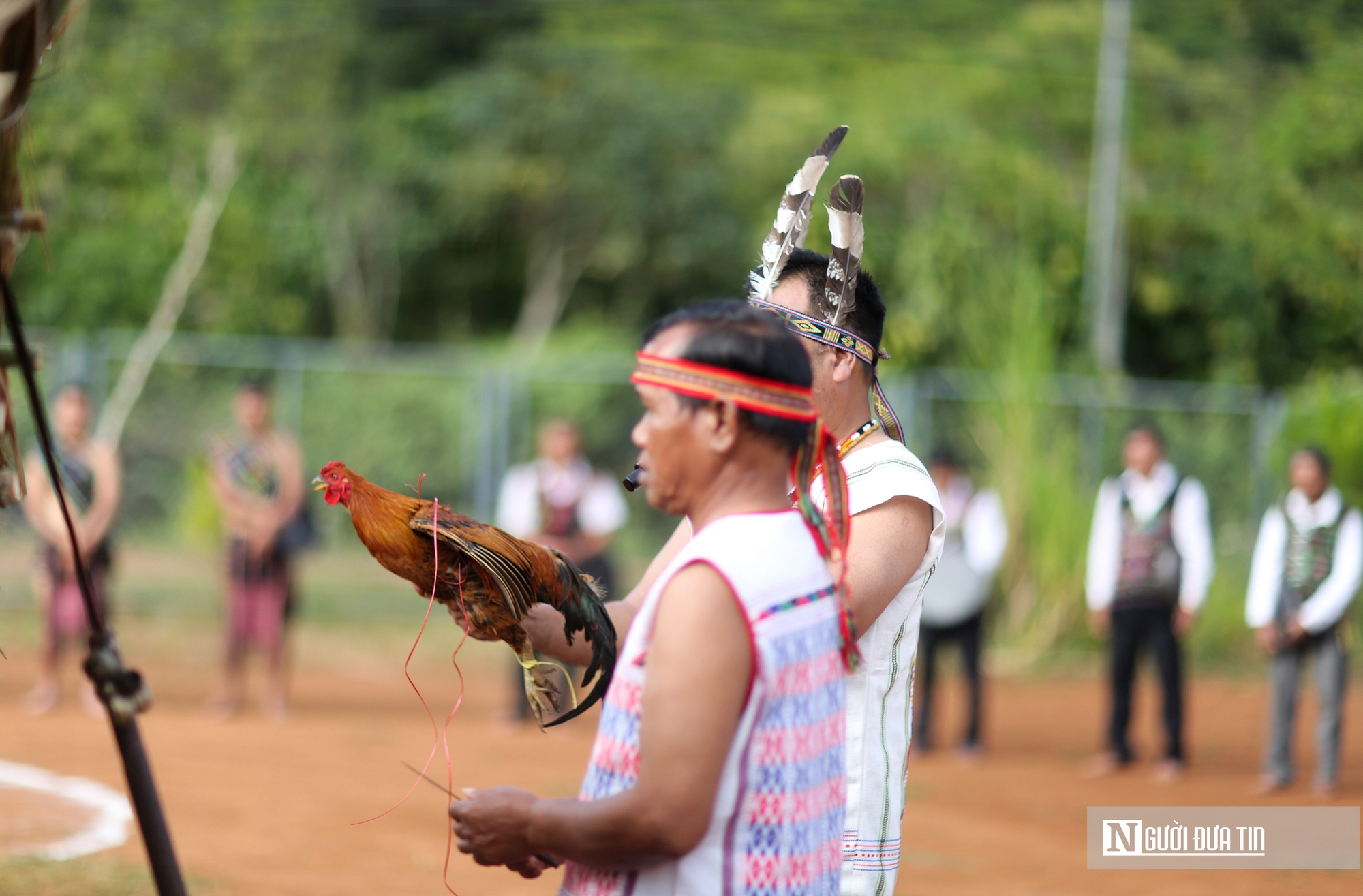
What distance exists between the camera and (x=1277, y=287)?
76.1 ft

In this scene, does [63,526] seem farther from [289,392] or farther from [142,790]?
[142,790]

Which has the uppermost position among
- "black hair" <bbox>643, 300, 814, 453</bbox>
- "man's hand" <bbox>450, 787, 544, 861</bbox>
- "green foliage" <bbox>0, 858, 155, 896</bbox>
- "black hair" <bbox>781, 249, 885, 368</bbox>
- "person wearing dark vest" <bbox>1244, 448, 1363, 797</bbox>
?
"person wearing dark vest" <bbox>1244, 448, 1363, 797</bbox>

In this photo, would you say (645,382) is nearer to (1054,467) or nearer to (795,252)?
(795,252)

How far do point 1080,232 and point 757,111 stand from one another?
12.2 meters

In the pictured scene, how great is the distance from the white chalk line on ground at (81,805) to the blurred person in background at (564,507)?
3426 millimetres

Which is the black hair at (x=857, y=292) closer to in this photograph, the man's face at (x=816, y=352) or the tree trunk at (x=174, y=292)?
the man's face at (x=816, y=352)

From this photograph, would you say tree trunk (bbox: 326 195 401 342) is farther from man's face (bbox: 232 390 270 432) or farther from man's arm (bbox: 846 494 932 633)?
man's arm (bbox: 846 494 932 633)

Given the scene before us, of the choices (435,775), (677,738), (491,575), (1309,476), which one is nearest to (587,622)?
(491,575)

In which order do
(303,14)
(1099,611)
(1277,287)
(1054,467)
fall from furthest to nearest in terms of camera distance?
(303,14) → (1277,287) → (1054,467) → (1099,611)

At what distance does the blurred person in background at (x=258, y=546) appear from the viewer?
32.1 ft

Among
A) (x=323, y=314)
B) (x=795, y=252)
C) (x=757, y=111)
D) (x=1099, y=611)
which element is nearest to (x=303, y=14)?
(x=323, y=314)

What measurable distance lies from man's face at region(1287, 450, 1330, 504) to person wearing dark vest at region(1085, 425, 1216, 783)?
2.41 ft

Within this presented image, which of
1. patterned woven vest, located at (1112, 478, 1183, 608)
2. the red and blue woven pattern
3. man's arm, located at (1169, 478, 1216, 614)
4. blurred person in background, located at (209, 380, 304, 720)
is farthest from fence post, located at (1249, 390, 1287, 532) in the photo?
the red and blue woven pattern

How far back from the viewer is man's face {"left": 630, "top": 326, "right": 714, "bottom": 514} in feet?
6.92
